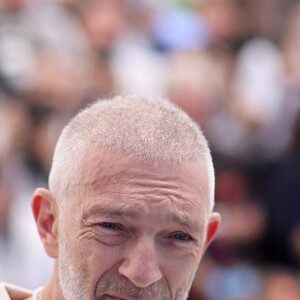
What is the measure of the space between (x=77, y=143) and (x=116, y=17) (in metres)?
7.34

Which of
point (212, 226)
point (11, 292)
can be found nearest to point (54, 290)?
point (11, 292)

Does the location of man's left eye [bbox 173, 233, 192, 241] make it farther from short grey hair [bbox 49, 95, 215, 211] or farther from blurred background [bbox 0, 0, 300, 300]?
blurred background [bbox 0, 0, 300, 300]

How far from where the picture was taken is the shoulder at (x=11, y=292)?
12.3 feet

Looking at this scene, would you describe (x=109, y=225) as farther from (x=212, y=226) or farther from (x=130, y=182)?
(x=212, y=226)

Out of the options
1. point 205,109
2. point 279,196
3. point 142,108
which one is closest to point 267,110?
point 205,109

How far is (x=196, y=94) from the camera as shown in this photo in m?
8.81

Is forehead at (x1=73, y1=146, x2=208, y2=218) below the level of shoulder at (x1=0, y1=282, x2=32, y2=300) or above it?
above

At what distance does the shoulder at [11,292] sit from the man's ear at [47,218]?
1.12 ft

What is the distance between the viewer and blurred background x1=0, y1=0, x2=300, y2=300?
26.0 ft

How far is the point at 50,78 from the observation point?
30.9 feet

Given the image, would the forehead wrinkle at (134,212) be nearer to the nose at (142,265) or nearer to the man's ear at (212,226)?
the nose at (142,265)

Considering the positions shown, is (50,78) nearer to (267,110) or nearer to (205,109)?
(205,109)

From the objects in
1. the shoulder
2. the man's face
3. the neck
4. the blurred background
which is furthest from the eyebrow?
the blurred background

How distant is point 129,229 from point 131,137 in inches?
16.8
